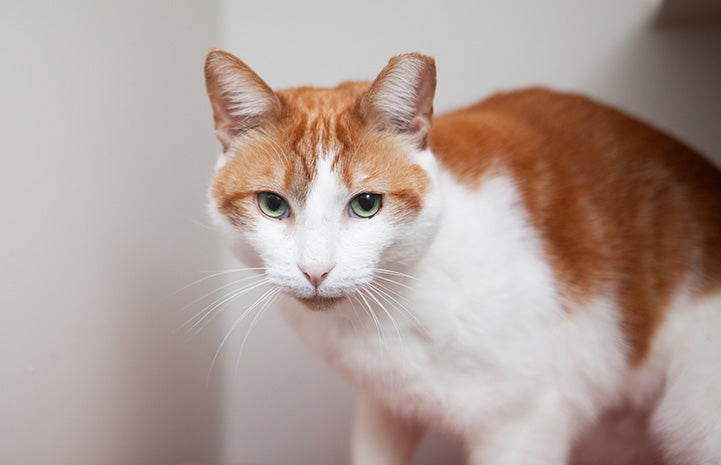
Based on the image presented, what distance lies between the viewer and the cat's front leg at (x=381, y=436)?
4.51ft

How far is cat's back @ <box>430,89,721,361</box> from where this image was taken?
1.24 m

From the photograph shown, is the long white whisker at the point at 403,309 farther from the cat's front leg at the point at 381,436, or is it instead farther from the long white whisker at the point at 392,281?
the cat's front leg at the point at 381,436

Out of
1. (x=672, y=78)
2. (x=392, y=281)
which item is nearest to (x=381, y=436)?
(x=392, y=281)

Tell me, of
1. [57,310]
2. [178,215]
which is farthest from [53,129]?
[178,215]

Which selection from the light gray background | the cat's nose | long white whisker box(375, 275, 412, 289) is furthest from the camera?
the light gray background

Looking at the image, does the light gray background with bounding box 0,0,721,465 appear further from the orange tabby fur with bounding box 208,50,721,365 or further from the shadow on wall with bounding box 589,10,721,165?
the orange tabby fur with bounding box 208,50,721,365

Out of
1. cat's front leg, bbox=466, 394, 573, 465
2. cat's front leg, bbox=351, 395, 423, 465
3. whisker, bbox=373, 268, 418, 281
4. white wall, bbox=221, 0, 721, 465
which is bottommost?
cat's front leg, bbox=351, 395, 423, 465

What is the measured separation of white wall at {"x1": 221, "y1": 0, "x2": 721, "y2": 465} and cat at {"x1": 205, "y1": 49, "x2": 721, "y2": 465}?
32 centimetres

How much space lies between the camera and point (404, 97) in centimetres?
104

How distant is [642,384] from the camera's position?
4.25ft

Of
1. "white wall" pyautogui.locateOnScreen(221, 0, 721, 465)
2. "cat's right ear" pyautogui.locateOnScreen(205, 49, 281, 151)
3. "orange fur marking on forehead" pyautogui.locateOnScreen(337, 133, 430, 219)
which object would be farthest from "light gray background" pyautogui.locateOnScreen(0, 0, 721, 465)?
"orange fur marking on forehead" pyautogui.locateOnScreen(337, 133, 430, 219)

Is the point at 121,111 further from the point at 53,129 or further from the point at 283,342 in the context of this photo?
the point at 283,342

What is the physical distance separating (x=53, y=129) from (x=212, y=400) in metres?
0.92

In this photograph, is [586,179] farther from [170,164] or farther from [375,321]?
[170,164]
